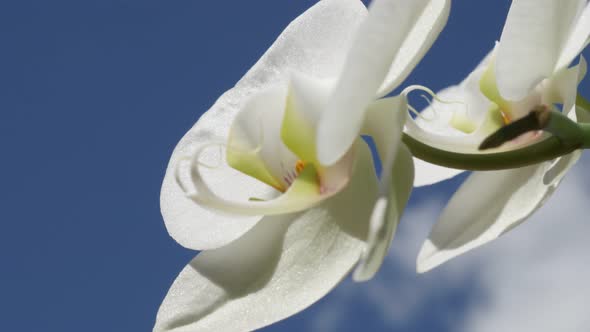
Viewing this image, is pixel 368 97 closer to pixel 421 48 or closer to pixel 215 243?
pixel 421 48

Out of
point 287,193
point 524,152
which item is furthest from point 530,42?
point 287,193

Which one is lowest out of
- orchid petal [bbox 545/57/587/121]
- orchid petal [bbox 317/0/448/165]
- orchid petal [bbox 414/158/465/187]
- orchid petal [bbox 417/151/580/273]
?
orchid petal [bbox 417/151/580/273]

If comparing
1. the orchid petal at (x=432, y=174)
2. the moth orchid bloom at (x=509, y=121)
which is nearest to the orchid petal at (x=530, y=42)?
the moth orchid bloom at (x=509, y=121)

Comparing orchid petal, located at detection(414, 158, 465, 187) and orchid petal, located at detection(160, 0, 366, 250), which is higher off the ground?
orchid petal, located at detection(160, 0, 366, 250)

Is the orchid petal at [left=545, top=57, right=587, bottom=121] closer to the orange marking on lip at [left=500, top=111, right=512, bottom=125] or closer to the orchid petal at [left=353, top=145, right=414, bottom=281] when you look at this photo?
the orange marking on lip at [left=500, top=111, right=512, bottom=125]

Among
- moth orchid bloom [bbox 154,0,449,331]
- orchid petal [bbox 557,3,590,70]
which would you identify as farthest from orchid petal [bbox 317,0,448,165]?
orchid petal [bbox 557,3,590,70]

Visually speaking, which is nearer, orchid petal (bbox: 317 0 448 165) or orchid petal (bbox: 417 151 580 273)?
orchid petal (bbox: 317 0 448 165)
